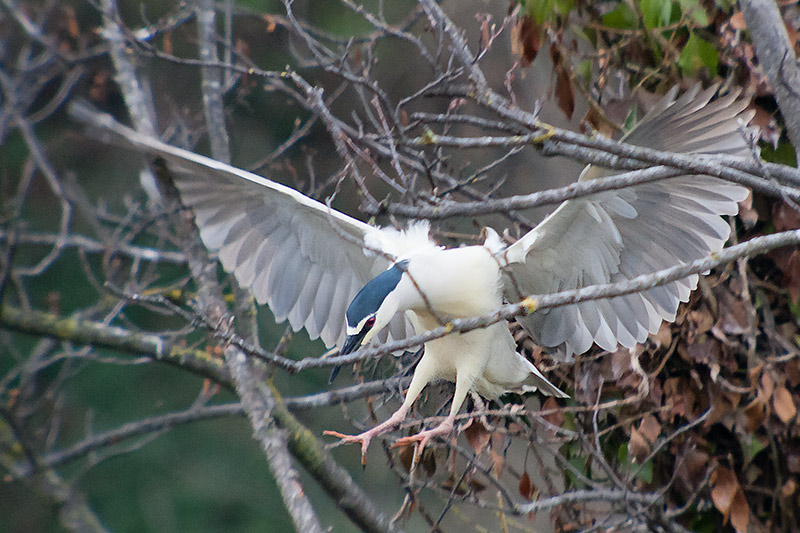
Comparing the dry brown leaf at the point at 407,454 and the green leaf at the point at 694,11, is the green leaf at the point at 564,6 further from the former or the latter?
the dry brown leaf at the point at 407,454

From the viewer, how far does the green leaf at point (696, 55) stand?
6.18 feet

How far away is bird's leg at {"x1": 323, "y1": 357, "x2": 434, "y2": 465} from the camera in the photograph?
187cm

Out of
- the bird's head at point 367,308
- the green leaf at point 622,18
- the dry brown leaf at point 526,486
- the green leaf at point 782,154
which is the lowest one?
the dry brown leaf at point 526,486

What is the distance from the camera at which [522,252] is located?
2.03 m

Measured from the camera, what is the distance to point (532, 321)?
86.4 inches

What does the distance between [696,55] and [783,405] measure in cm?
84

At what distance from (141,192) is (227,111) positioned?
57.1 inches

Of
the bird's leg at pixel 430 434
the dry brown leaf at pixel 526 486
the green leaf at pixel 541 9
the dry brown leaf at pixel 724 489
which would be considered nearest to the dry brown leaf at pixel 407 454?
the bird's leg at pixel 430 434

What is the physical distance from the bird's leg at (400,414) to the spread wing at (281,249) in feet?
1.16

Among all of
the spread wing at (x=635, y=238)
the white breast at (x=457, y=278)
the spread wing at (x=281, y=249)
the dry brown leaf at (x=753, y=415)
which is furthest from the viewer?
the spread wing at (x=281, y=249)

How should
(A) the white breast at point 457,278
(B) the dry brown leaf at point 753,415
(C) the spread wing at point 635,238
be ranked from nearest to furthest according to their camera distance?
(C) the spread wing at point 635,238 → (B) the dry brown leaf at point 753,415 → (A) the white breast at point 457,278

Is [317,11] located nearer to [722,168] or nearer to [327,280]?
[327,280]

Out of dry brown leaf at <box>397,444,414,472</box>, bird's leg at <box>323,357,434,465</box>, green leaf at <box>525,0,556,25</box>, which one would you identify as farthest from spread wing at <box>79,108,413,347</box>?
green leaf at <box>525,0,556,25</box>

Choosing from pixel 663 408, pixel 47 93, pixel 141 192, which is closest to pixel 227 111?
pixel 141 192
